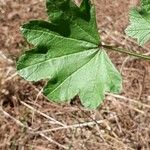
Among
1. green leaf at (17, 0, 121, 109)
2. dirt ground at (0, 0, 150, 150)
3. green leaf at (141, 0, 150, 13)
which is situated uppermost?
green leaf at (141, 0, 150, 13)

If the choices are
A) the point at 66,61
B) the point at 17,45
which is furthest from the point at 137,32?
the point at 17,45

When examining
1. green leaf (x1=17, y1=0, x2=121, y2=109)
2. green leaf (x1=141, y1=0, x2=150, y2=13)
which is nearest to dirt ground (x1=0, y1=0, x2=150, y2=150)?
green leaf (x1=17, y1=0, x2=121, y2=109)

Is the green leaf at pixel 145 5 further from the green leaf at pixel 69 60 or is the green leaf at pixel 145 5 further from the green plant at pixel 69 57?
the green leaf at pixel 69 60

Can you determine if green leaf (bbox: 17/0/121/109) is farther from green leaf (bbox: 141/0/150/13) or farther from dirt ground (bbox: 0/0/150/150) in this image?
dirt ground (bbox: 0/0/150/150)

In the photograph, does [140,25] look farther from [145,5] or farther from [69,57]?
[69,57]

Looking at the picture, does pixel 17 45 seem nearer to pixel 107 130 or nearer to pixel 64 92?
pixel 107 130

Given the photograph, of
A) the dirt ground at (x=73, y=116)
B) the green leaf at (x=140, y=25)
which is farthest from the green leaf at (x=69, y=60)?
the dirt ground at (x=73, y=116)

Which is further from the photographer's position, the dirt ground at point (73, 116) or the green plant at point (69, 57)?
the dirt ground at point (73, 116)

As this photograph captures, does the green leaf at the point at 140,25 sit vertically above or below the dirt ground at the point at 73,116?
above

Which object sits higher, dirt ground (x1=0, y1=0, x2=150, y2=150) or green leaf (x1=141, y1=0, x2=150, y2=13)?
green leaf (x1=141, y1=0, x2=150, y2=13)
